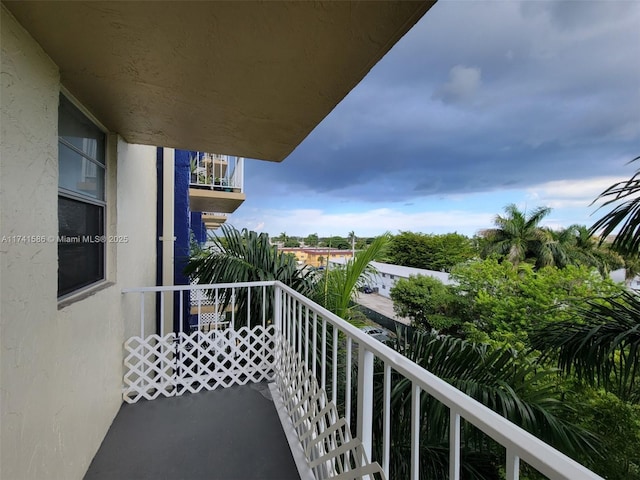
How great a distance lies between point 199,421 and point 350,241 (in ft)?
7.43

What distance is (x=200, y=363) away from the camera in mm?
→ 2867

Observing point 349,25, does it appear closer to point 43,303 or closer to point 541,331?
point 43,303

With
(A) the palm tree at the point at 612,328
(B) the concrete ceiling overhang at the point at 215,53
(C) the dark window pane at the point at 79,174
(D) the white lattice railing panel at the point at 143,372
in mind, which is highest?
(B) the concrete ceiling overhang at the point at 215,53

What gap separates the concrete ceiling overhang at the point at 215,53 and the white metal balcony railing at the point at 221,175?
180 inches

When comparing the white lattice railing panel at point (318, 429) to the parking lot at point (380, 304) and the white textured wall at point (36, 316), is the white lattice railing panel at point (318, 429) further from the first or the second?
the parking lot at point (380, 304)

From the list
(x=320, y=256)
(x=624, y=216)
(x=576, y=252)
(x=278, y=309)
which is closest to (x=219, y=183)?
(x=320, y=256)

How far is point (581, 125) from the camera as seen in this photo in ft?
73.6

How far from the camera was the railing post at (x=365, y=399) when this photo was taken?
124 cm

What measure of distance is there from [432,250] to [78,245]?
83.4 ft

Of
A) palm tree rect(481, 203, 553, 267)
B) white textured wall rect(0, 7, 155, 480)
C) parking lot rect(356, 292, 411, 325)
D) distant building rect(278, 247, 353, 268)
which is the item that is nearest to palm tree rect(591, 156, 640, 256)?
distant building rect(278, 247, 353, 268)

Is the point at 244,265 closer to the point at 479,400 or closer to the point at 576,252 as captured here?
the point at 479,400

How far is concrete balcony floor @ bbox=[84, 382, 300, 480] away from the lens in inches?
74.3

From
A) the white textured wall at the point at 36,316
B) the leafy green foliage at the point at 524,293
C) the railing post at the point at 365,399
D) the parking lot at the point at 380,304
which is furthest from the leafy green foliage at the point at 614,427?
the parking lot at the point at 380,304

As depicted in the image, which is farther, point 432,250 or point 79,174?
point 432,250
